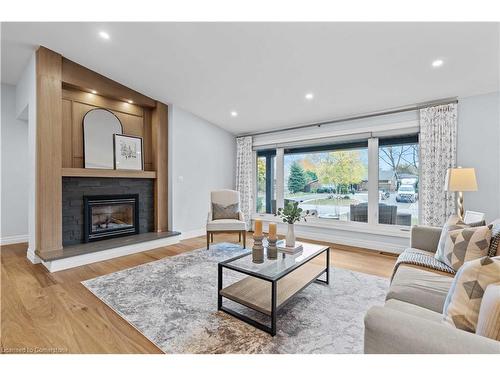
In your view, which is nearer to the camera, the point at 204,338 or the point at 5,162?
the point at 204,338

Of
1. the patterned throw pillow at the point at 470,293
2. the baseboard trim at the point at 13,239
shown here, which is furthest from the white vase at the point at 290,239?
the baseboard trim at the point at 13,239

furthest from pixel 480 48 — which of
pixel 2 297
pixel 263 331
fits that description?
pixel 2 297

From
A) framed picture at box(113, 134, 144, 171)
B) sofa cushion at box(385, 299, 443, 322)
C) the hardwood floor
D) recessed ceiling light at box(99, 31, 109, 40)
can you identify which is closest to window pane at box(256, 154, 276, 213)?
the hardwood floor

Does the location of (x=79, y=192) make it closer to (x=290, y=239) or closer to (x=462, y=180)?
(x=290, y=239)

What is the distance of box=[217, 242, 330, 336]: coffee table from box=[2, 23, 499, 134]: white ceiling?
86.2 inches

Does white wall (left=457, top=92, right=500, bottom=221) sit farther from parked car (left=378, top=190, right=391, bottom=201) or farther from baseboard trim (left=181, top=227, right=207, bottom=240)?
baseboard trim (left=181, top=227, right=207, bottom=240)

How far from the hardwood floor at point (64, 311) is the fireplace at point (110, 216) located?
695 mm

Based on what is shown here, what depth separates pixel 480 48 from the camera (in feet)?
7.75

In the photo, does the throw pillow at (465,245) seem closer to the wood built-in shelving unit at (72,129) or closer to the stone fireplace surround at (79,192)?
the wood built-in shelving unit at (72,129)

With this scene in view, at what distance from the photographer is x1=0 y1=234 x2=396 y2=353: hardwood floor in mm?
1644

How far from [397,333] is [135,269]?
2.95 meters
